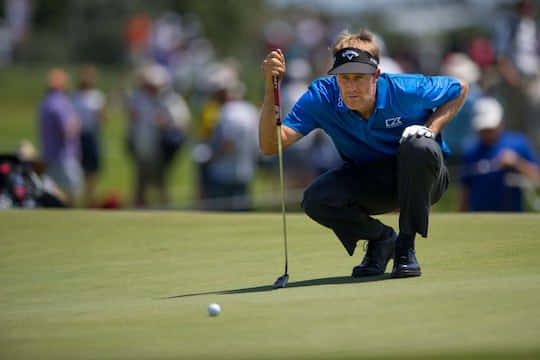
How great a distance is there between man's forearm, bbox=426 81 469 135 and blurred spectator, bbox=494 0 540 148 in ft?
32.2

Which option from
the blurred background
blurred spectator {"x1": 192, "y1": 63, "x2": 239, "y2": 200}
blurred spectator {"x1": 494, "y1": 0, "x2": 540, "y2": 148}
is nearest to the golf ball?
the blurred background

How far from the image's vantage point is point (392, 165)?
6797 millimetres

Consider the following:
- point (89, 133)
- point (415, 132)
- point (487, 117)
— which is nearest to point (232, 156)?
point (487, 117)

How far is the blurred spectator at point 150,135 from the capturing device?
1662 cm

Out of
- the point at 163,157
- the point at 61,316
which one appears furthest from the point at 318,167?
the point at 61,316

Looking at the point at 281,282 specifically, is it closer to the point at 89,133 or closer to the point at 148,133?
the point at 148,133

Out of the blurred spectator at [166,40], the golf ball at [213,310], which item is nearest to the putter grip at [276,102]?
the golf ball at [213,310]

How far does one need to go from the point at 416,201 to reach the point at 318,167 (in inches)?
410

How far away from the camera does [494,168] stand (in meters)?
13.1

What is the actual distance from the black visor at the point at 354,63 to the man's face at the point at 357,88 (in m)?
0.08

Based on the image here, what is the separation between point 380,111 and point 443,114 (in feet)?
1.29

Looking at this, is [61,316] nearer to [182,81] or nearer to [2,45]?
[182,81]

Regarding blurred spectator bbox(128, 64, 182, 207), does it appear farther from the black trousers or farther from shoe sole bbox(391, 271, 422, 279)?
shoe sole bbox(391, 271, 422, 279)

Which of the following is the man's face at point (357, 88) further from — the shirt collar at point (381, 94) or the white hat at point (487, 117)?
the white hat at point (487, 117)
